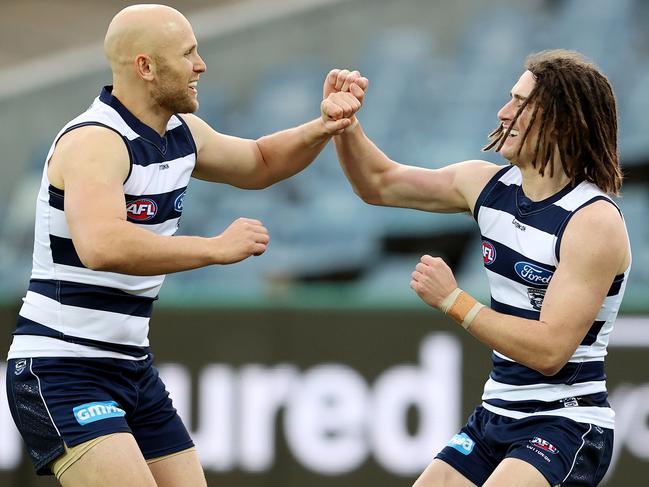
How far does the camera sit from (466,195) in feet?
15.1

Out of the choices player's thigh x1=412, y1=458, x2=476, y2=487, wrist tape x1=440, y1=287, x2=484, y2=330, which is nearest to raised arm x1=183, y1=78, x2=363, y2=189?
wrist tape x1=440, y1=287, x2=484, y2=330

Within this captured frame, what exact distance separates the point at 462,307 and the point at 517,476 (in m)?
0.62

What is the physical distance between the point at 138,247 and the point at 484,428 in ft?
4.81

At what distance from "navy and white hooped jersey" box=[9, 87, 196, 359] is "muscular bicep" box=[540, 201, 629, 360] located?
1434 millimetres

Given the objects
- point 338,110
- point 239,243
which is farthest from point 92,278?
point 338,110

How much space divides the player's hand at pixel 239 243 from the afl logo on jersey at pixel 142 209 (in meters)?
0.29

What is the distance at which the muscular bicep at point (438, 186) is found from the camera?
4.60m

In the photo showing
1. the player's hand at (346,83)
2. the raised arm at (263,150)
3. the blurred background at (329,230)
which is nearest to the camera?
the raised arm at (263,150)

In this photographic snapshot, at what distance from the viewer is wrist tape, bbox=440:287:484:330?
4.14 m

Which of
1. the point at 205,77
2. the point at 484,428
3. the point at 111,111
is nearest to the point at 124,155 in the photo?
the point at 111,111

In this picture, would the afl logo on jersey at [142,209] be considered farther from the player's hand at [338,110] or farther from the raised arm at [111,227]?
the player's hand at [338,110]

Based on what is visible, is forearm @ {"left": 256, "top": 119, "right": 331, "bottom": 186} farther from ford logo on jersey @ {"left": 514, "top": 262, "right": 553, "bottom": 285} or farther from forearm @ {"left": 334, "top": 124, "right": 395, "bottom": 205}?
ford logo on jersey @ {"left": 514, "top": 262, "right": 553, "bottom": 285}

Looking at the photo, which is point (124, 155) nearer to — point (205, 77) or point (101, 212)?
point (101, 212)

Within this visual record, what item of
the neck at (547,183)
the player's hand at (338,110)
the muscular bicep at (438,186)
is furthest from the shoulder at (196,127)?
the neck at (547,183)
